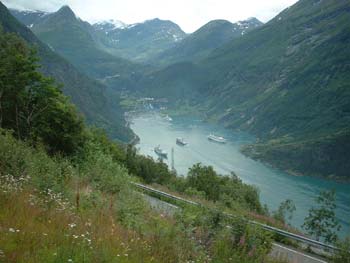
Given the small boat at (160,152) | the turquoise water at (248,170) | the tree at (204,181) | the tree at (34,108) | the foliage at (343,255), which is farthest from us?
the small boat at (160,152)

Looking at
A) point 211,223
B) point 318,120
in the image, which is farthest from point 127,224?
point 318,120

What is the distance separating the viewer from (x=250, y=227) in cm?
795

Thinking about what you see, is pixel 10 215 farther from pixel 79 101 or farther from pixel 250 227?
pixel 79 101

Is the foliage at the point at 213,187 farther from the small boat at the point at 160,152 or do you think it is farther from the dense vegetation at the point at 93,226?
the small boat at the point at 160,152

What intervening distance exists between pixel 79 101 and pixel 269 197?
118m

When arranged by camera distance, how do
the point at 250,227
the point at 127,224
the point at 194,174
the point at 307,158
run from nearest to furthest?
the point at 127,224 → the point at 250,227 → the point at 194,174 → the point at 307,158

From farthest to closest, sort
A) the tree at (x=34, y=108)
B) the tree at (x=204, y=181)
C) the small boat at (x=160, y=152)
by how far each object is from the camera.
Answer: the small boat at (x=160, y=152)
the tree at (x=204, y=181)
the tree at (x=34, y=108)

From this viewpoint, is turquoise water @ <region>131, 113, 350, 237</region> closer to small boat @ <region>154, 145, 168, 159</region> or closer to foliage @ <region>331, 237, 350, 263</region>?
small boat @ <region>154, 145, 168, 159</region>

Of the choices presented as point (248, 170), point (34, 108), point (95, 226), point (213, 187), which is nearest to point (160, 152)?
point (248, 170)

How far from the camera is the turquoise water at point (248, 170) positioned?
87.5m

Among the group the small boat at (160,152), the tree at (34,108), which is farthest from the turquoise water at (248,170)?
the tree at (34,108)

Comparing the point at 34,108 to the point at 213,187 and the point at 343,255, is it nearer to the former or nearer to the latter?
the point at 213,187

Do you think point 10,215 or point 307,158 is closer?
point 10,215

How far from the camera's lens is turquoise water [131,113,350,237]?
287 feet
